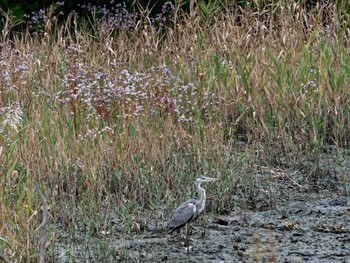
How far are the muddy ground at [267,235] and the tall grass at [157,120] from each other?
14 centimetres

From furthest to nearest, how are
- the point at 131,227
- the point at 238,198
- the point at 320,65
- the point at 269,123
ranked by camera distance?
the point at 320,65 < the point at 269,123 < the point at 238,198 < the point at 131,227

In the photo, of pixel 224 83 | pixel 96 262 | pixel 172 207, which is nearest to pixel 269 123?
pixel 224 83

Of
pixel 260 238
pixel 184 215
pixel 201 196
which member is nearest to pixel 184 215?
pixel 184 215

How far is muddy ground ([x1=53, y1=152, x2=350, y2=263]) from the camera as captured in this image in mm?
4336

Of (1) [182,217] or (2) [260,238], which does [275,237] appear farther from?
(1) [182,217]

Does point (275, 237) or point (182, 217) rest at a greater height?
point (182, 217)

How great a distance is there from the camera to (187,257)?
435 cm

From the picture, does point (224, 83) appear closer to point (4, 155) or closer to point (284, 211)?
point (284, 211)

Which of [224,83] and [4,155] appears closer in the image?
[4,155]

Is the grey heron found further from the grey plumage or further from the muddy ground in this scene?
the muddy ground

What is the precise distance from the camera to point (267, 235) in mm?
4656

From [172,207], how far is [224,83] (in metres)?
1.98

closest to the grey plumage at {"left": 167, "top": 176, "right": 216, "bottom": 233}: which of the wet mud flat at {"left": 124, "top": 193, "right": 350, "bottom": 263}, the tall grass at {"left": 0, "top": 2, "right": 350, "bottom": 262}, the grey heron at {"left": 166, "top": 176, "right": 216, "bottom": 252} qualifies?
the grey heron at {"left": 166, "top": 176, "right": 216, "bottom": 252}

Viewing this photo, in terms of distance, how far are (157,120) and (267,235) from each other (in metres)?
1.64
